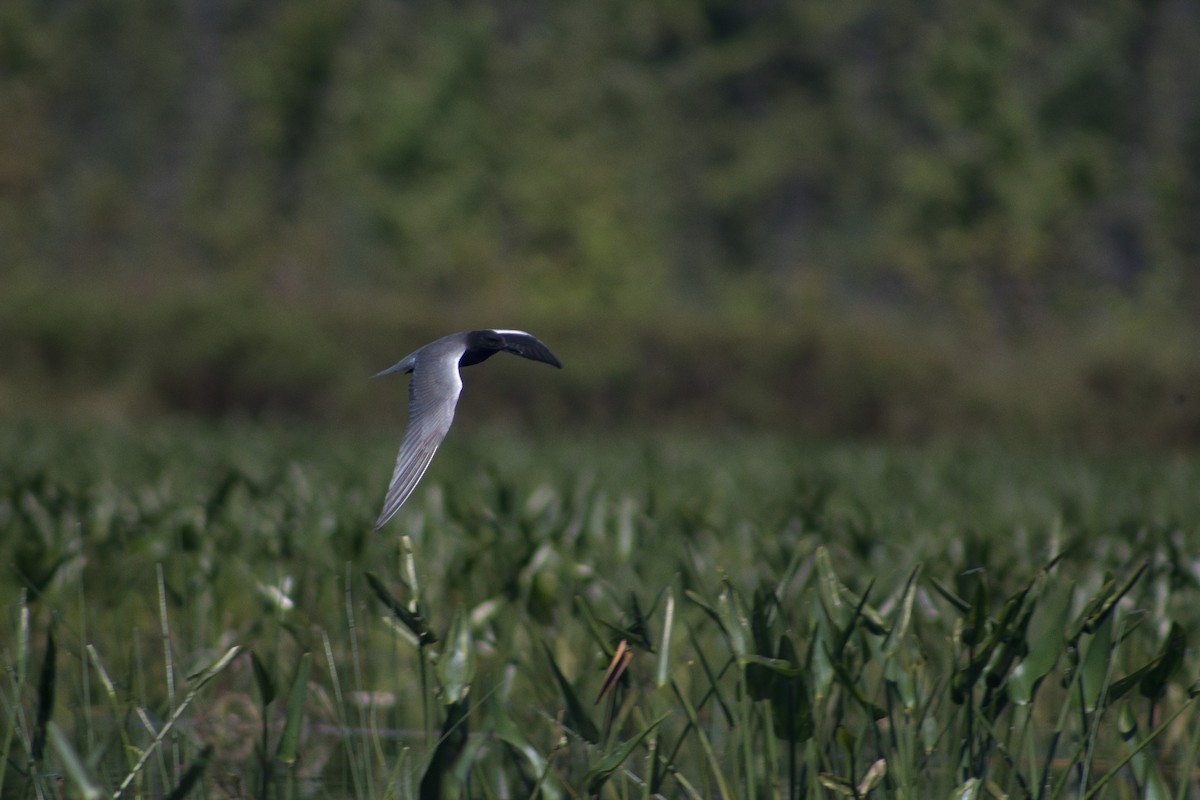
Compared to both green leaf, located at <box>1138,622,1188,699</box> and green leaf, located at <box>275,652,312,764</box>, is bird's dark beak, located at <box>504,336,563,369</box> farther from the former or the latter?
green leaf, located at <box>1138,622,1188,699</box>

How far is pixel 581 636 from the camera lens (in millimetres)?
4980

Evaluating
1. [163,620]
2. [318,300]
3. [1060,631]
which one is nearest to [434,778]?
[163,620]

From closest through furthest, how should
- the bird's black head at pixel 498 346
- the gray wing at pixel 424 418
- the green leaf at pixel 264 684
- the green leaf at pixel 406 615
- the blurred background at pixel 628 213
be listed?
the gray wing at pixel 424 418, the bird's black head at pixel 498 346, the green leaf at pixel 406 615, the green leaf at pixel 264 684, the blurred background at pixel 628 213

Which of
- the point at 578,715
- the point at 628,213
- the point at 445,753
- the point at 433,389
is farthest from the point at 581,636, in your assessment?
the point at 628,213

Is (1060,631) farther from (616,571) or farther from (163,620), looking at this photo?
(616,571)

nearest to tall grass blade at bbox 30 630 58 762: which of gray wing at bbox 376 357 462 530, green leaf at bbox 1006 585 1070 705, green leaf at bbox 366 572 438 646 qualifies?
green leaf at bbox 366 572 438 646

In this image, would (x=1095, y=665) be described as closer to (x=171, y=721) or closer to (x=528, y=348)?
(x=528, y=348)

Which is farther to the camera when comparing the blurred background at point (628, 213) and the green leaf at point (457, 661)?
the blurred background at point (628, 213)

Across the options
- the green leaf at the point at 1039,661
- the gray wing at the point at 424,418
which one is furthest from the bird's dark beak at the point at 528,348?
the green leaf at the point at 1039,661

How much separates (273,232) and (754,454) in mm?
26375

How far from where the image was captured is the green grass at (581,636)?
291cm

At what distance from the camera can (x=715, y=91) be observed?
1674 inches

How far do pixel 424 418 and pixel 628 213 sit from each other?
29521mm

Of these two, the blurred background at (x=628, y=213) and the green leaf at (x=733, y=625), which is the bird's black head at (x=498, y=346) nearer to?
the green leaf at (x=733, y=625)
